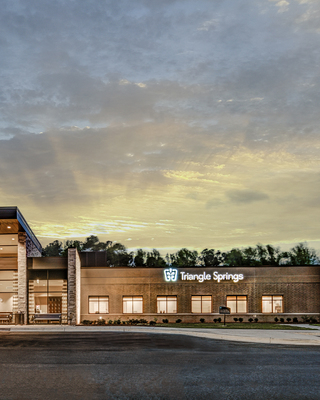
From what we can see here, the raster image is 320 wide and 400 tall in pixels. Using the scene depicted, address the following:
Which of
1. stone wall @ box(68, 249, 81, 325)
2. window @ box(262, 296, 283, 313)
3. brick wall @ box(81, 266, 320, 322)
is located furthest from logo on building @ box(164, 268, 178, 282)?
window @ box(262, 296, 283, 313)

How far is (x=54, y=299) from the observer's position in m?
39.9

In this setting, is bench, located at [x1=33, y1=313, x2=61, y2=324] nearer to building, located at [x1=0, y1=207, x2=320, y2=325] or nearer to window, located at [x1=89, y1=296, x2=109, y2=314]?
building, located at [x1=0, y1=207, x2=320, y2=325]

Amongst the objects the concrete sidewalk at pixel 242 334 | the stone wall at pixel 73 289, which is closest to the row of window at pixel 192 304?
the stone wall at pixel 73 289

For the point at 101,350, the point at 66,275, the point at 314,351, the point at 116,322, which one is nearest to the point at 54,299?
the point at 66,275

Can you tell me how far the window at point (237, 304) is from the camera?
41.8 metres

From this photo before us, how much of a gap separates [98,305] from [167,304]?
650 cm

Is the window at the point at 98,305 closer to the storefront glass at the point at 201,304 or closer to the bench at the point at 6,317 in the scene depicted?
the bench at the point at 6,317

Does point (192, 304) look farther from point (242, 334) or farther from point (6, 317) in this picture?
point (6, 317)

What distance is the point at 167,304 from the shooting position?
41.9 metres

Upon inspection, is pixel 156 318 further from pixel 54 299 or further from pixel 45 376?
pixel 45 376

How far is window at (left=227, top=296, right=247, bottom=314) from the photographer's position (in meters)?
41.8

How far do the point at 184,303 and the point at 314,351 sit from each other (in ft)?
74.4

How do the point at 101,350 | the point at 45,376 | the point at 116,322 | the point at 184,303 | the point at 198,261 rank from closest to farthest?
1. the point at 45,376
2. the point at 101,350
3. the point at 116,322
4. the point at 184,303
5. the point at 198,261

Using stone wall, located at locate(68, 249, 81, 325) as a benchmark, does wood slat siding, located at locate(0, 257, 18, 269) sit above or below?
above
